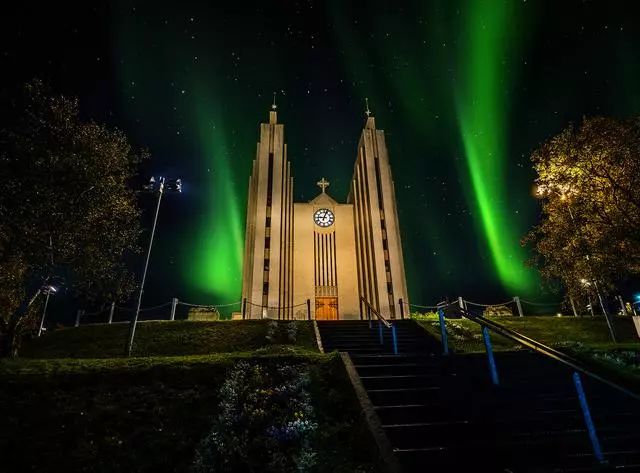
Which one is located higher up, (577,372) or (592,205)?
(592,205)

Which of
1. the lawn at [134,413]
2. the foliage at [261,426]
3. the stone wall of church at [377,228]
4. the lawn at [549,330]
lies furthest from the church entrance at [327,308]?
the foliage at [261,426]

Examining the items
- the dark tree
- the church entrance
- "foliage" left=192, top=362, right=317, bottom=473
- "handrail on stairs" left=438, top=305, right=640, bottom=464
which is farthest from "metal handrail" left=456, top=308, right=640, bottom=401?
the church entrance

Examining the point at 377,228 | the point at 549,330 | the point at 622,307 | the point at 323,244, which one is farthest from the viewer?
the point at 323,244

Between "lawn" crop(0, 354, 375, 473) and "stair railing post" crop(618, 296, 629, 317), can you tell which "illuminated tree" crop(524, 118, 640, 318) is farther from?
"lawn" crop(0, 354, 375, 473)

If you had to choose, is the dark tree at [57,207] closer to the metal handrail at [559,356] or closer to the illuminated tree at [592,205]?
the metal handrail at [559,356]

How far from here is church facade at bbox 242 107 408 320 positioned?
25.5 meters

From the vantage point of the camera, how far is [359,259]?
1150 inches

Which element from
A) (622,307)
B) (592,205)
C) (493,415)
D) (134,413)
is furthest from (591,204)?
(134,413)

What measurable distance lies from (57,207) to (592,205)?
17.4 m

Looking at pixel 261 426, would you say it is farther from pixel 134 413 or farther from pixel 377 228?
pixel 377 228

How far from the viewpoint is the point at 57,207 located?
11.6m

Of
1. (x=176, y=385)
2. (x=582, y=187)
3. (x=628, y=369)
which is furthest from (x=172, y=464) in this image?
(x=582, y=187)

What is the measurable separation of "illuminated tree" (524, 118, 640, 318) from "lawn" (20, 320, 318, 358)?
31.9ft

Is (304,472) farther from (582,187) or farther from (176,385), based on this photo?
(582,187)
